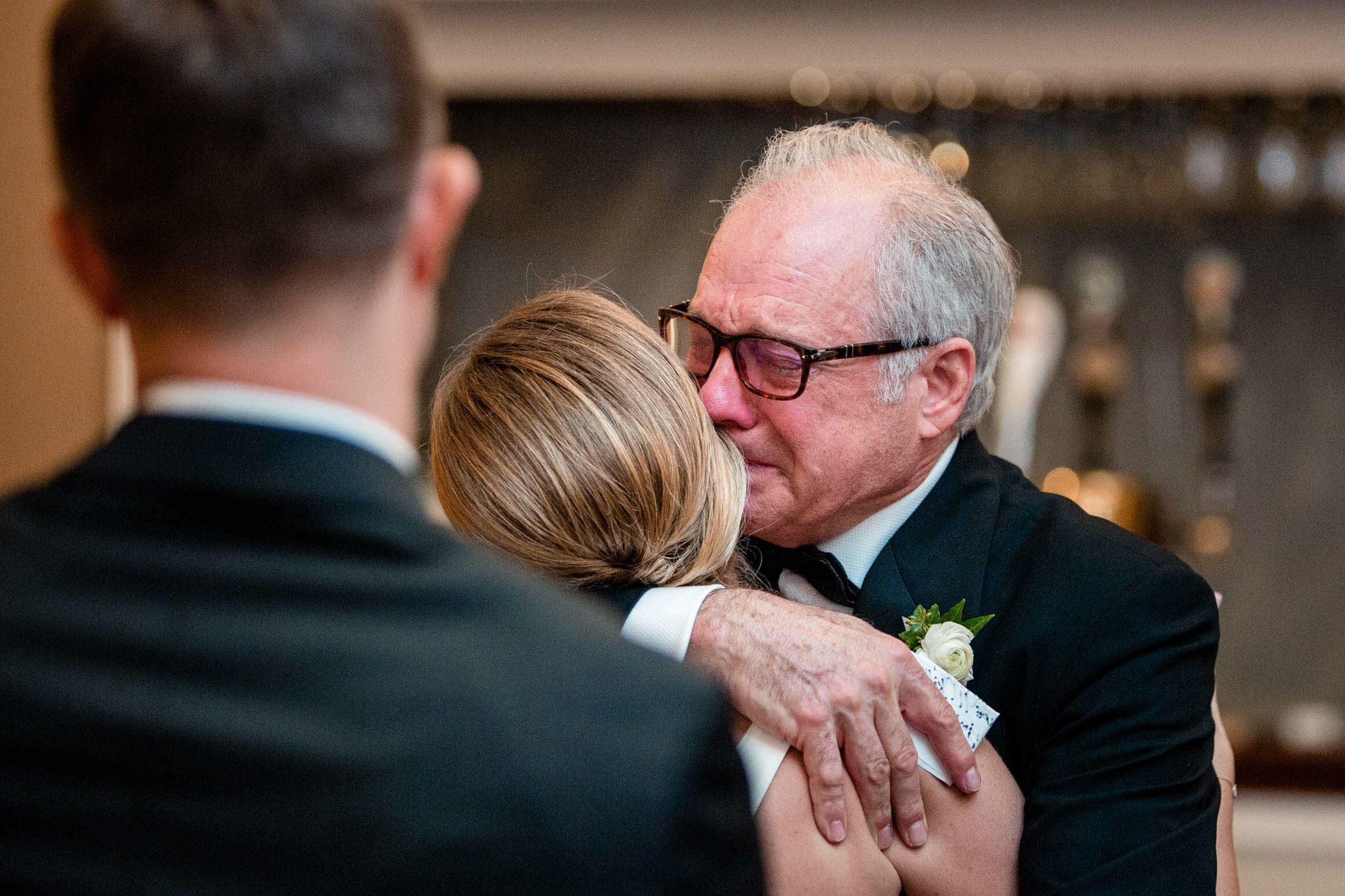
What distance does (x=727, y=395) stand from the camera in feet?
5.51

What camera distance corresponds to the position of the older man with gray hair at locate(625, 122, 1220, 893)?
1309 millimetres

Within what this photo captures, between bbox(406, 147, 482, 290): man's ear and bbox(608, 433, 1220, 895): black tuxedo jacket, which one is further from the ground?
bbox(406, 147, 482, 290): man's ear

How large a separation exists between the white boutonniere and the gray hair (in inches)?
13.2

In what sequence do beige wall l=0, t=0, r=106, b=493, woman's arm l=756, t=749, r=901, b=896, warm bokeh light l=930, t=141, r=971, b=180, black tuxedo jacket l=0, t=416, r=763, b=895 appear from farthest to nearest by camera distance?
1. warm bokeh light l=930, t=141, r=971, b=180
2. beige wall l=0, t=0, r=106, b=493
3. woman's arm l=756, t=749, r=901, b=896
4. black tuxedo jacket l=0, t=416, r=763, b=895

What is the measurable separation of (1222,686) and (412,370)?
12.7ft

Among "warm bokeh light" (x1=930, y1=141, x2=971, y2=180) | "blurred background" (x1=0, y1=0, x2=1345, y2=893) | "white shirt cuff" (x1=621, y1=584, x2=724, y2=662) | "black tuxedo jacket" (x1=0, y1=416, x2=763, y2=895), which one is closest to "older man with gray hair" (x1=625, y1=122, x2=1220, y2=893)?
"white shirt cuff" (x1=621, y1=584, x2=724, y2=662)

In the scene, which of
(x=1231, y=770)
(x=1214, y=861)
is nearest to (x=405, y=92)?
(x=1214, y=861)

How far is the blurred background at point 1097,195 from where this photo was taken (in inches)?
148

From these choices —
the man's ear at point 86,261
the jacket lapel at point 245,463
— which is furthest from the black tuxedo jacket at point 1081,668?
the man's ear at point 86,261

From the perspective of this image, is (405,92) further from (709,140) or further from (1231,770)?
(709,140)

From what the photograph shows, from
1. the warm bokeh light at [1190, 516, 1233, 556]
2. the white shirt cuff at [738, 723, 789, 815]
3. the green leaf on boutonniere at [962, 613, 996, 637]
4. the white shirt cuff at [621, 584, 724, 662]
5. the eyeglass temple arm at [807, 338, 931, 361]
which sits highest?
the eyeglass temple arm at [807, 338, 931, 361]

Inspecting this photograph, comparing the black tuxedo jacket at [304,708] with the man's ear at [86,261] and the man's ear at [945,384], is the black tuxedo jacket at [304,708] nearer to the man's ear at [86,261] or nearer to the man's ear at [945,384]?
the man's ear at [86,261]

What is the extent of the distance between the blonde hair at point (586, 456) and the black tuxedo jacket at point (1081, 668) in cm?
40

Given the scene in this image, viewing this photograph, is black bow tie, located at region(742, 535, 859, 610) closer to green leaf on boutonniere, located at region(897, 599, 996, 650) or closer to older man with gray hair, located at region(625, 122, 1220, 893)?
older man with gray hair, located at region(625, 122, 1220, 893)
